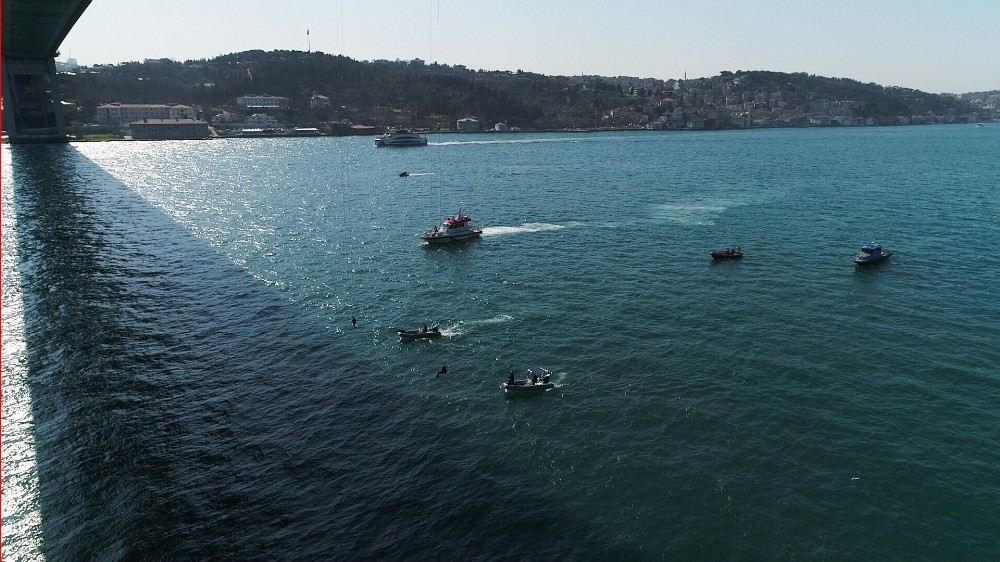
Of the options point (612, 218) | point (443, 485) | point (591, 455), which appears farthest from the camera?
point (612, 218)

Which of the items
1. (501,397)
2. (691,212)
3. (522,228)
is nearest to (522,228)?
(522,228)

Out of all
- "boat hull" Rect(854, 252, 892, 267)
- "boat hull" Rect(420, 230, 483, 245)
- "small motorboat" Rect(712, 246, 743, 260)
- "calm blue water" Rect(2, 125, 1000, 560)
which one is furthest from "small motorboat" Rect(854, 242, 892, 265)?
"boat hull" Rect(420, 230, 483, 245)

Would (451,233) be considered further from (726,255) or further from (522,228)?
(726,255)

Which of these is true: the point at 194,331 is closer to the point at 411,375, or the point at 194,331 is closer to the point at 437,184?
the point at 411,375

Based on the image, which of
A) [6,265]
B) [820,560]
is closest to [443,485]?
[820,560]

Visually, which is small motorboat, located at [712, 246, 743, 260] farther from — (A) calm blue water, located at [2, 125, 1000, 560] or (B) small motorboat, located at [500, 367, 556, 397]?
(B) small motorboat, located at [500, 367, 556, 397]
